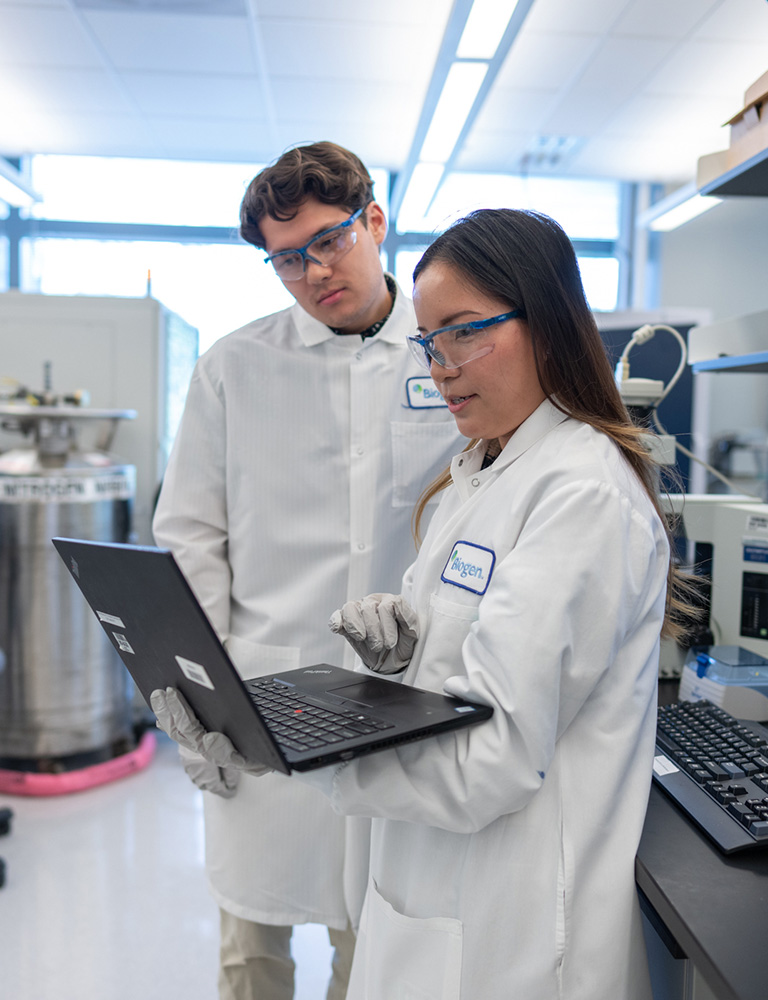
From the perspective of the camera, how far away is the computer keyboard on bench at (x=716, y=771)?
819 mm

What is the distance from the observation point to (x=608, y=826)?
0.79 m

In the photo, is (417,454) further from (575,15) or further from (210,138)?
(210,138)

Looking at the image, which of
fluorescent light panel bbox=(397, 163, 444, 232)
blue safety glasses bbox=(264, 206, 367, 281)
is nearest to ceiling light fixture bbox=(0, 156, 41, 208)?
fluorescent light panel bbox=(397, 163, 444, 232)

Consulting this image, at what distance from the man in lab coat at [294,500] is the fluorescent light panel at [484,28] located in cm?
153

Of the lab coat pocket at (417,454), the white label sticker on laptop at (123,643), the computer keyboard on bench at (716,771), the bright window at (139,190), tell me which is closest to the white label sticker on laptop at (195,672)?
the white label sticker on laptop at (123,643)

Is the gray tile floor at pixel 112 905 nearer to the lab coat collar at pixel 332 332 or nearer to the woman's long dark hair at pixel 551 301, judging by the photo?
the lab coat collar at pixel 332 332

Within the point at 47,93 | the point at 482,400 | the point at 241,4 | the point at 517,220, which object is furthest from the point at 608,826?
the point at 47,93

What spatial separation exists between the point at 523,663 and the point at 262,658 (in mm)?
742

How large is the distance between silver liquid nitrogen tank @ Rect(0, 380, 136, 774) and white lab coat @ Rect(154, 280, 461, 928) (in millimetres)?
1528

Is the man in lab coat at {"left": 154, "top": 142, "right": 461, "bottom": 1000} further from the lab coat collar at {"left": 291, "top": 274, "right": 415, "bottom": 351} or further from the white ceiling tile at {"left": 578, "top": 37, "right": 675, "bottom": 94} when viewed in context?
the white ceiling tile at {"left": 578, "top": 37, "right": 675, "bottom": 94}

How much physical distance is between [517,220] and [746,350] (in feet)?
2.85

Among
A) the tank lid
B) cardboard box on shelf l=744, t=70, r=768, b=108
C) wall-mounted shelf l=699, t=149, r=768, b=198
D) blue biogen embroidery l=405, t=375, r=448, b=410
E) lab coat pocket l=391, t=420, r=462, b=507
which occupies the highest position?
cardboard box on shelf l=744, t=70, r=768, b=108

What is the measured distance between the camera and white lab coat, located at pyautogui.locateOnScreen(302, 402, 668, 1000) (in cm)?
71

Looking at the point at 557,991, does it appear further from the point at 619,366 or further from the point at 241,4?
the point at 241,4
